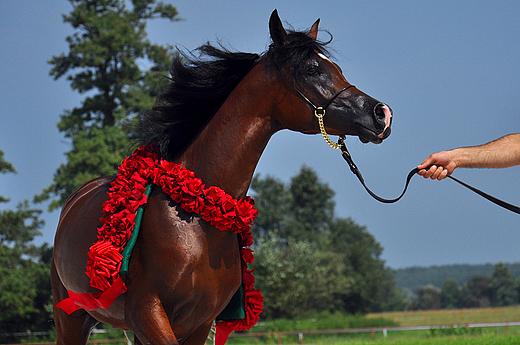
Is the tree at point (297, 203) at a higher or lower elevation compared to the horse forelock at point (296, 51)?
higher

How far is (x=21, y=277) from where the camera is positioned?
871 inches

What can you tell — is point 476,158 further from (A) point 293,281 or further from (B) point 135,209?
(A) point 293,281

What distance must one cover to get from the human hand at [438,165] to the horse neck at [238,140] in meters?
0.98

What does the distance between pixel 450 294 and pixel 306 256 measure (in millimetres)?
35335

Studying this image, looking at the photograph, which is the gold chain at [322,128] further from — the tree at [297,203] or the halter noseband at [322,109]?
the tree at [297,203]

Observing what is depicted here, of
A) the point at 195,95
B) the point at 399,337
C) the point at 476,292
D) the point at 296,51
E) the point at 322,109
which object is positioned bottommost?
the point at 476,292

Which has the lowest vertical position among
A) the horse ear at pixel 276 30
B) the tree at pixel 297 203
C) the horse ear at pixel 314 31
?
the horse ear at pixel 276 30

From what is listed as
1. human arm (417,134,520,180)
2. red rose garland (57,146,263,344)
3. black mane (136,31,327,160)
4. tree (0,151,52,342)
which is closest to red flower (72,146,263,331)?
red rose garland (57,146,263,344)

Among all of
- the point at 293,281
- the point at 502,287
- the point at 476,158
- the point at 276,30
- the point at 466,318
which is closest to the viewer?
the point at 476,158

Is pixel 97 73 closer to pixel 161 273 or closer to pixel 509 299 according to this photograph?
pixel 161 273

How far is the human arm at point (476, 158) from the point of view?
281cm

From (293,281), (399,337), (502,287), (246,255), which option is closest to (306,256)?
(293,281)

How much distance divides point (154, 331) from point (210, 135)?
1.27 meters

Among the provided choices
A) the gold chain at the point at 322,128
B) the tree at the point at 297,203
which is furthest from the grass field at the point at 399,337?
the tree at the point at 297,203
